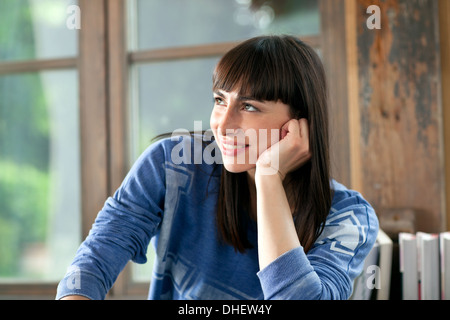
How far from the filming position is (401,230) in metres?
1.36

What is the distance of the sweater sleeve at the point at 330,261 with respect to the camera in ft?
2.48

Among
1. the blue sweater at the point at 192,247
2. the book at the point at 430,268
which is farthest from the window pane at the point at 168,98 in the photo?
the book at the point at 430,268

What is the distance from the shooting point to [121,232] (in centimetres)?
86

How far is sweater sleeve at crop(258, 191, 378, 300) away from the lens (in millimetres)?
756

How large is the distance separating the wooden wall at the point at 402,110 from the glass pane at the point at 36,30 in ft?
4.06

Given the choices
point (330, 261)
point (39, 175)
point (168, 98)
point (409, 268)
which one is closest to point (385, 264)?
point (409, 268)

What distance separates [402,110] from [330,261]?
0.79 m

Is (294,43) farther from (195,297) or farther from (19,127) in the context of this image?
(19,127)

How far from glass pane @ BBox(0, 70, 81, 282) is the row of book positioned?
132 centimetres

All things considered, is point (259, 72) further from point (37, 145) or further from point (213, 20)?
point (37, 145)

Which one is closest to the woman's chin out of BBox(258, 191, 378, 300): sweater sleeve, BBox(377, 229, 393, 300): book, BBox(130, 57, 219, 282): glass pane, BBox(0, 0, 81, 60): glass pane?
BBox(258, 191, 378, 300): sweater sleeve

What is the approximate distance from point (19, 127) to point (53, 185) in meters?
0.31

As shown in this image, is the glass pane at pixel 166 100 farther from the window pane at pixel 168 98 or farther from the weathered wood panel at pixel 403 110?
the weathered wood panel at pixel 403 110
